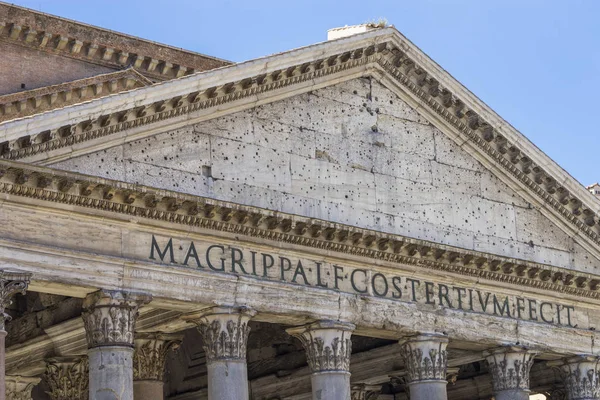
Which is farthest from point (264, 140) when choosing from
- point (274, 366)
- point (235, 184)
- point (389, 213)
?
point (274, 366)

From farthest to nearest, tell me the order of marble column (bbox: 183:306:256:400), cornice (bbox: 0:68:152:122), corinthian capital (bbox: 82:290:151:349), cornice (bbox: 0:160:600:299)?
cornice (bbox: 0:68:152:122)
marble column (bbox: 183:306:256:400)
corinthian capital (bbox: 82:290:151:349)
cornice (bbox: 0:160:600:299)

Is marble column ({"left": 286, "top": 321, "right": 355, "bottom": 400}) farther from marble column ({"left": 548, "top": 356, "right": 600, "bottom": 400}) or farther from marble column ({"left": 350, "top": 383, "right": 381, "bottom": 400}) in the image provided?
marble column ({"left": 548, "top": 356, "right": 600, "bottom": 400})

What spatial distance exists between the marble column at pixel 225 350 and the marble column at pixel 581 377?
692 centimetres

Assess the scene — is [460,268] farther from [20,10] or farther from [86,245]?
[20,10]

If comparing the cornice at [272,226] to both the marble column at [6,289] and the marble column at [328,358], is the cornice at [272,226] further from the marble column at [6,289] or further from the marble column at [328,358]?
the marble column at [328,358]

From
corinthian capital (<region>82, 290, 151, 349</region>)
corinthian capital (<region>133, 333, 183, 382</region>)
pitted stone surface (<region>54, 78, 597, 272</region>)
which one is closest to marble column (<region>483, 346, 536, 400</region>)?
pitted stone surface (<region>54, 78, 597, 272</region>)

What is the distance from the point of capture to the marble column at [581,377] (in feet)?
81.1

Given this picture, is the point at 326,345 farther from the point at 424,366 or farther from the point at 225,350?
the point at 424,366

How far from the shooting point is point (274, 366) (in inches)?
1035

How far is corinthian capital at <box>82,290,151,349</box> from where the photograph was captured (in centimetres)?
1900

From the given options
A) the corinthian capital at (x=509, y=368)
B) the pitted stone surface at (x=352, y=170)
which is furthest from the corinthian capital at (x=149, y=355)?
the corinthian capital at (x=509, y=368)

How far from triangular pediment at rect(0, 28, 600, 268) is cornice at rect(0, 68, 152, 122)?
17.3 ft

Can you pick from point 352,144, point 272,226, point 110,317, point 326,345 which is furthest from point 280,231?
point 110,317

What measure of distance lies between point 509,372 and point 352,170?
167 inches
